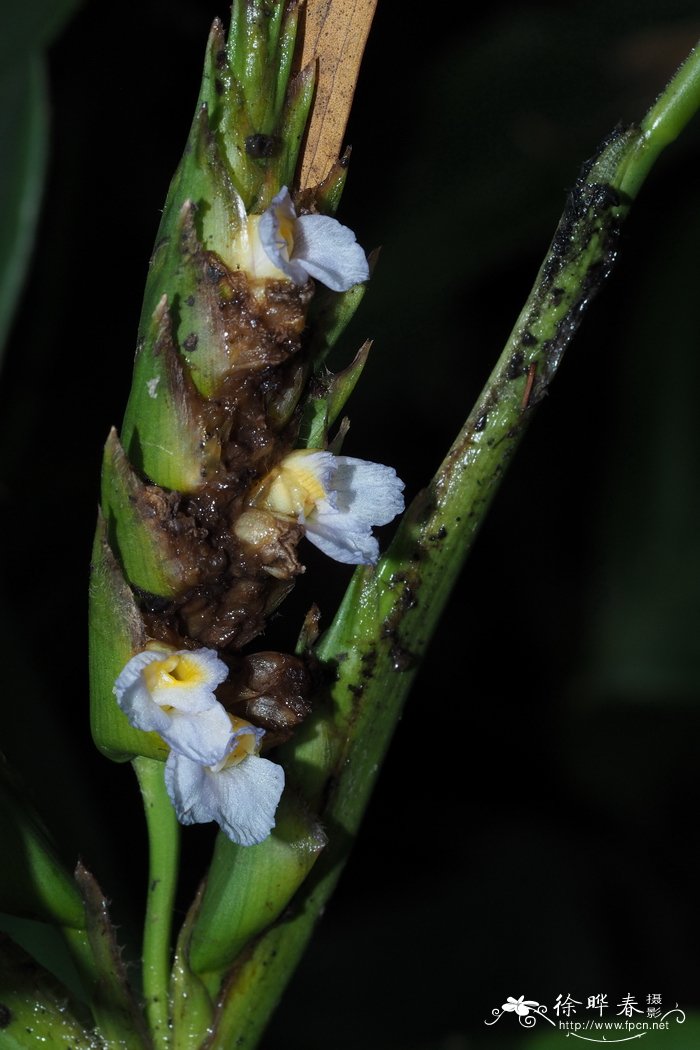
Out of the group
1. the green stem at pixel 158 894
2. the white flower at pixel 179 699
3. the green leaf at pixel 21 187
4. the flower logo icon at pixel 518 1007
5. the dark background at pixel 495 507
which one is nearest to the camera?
the white flower at pixel 179 699

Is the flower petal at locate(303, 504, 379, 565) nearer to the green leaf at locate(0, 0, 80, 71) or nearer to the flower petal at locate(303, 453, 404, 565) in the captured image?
the flower petal at locate(303, 453, 404, 565)

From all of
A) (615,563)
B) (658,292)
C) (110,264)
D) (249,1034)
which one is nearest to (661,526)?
(615,563)

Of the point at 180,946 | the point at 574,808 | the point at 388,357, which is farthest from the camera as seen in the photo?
the point at 574,808

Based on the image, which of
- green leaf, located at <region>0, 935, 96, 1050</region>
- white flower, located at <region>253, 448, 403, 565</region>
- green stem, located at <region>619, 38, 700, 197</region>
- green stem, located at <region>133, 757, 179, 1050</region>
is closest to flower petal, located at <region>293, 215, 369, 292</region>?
white flower, located at <region>253, 448, 403, 565</region>

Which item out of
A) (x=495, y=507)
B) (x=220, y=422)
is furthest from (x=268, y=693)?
(x=495, y=507)

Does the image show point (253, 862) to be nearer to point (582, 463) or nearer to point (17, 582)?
point (17, 582)

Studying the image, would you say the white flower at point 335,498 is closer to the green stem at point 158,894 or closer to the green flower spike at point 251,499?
the green flower spike at point 251,499

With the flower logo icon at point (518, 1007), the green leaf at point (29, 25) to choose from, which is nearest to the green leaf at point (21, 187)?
the green leaf at point (29, 25)
